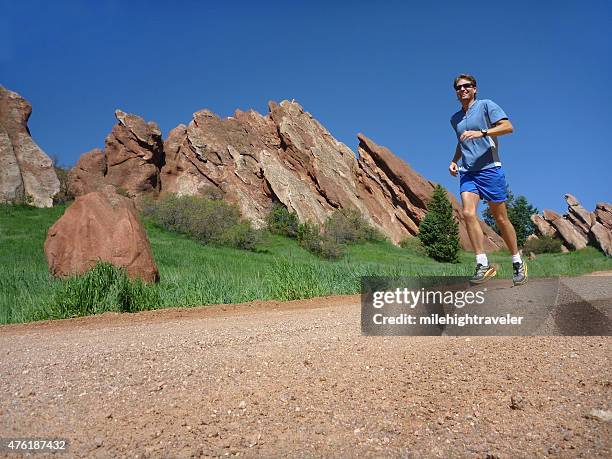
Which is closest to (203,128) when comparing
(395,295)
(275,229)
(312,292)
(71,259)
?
(275,229)

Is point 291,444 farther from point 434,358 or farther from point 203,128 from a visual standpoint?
point 203,128

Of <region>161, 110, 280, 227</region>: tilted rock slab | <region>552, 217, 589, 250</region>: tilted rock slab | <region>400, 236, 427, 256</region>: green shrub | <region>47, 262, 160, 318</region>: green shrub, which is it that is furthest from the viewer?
<region>161, 110, 280, 227</region>: tilted rock slab

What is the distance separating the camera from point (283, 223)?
166 ft

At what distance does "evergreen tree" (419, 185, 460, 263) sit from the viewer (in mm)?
48844

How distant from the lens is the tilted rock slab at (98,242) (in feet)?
50.5

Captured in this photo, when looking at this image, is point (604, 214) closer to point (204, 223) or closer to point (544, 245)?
point (544, 245)

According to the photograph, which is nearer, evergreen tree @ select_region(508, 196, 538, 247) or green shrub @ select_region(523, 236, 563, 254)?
green shrub @ select_region(523, 236, 563, 254)

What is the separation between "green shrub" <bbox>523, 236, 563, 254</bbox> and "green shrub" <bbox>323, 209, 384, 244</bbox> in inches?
681

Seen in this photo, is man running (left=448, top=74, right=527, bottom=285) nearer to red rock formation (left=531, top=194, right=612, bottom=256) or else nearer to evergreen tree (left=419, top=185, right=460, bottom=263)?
evergreen tree (left=419, top=185, right=460, bottom=263)

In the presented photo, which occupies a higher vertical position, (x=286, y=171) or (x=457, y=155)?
(x=286, y=171)

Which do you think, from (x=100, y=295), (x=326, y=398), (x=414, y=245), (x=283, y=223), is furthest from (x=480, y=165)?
(x=414, y=245)

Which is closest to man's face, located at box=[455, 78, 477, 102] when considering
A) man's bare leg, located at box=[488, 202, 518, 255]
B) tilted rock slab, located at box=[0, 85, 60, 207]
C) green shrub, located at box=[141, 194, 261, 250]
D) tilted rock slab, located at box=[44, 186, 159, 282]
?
man's bare leg, located at box=[488, 202, 518, 255]

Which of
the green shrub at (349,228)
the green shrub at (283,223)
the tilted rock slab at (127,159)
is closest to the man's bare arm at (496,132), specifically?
the green shrub at (349,228)

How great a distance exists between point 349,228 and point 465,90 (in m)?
48.1
